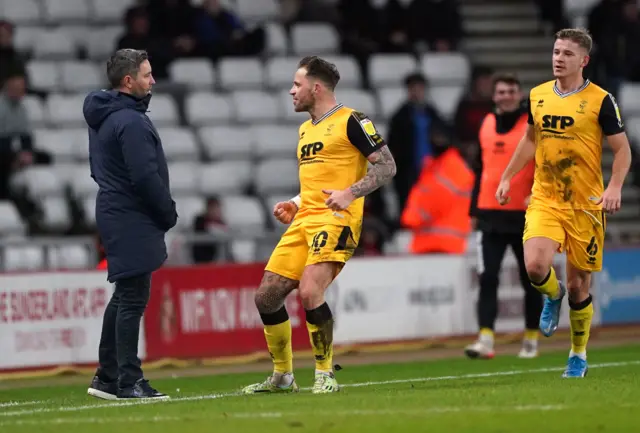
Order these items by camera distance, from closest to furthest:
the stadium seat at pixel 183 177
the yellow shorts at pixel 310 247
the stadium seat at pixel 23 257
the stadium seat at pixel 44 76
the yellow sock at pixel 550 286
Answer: the yellow shorts at pixel 310 247, the yellow sock at pixel 550 286, the stadium seat at pixel 23 257, the stadium seat at pixel 183 177, the stadium seat at pixel 44 76

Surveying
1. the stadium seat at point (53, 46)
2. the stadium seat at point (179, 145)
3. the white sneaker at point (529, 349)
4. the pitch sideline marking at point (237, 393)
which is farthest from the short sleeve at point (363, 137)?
the stadium seat at point (53, 46)

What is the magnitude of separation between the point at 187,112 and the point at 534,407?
12.1 m

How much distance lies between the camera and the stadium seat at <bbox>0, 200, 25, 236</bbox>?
55.6 feet

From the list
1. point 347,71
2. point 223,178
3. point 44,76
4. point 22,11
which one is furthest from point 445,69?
point 22,11

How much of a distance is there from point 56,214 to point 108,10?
4507mm

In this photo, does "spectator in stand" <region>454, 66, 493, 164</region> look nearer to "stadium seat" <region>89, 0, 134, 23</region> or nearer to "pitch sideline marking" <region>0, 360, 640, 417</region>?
"stadium seat" <region>89, 0, 134, 23</region>

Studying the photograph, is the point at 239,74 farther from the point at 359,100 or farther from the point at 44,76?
the point at 44,76

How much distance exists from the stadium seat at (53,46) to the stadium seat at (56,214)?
3.17 m

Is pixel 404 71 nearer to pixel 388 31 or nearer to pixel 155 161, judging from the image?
pixel 388 31

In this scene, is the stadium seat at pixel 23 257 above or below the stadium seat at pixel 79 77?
below

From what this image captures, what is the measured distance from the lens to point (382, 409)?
917 centimetres

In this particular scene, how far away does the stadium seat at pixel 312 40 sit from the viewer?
22.1 m

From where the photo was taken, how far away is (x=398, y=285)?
55.6 feet

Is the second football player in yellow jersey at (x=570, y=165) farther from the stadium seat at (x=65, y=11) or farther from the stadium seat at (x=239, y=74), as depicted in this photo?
the stadium seat at (x=65, y=11)
